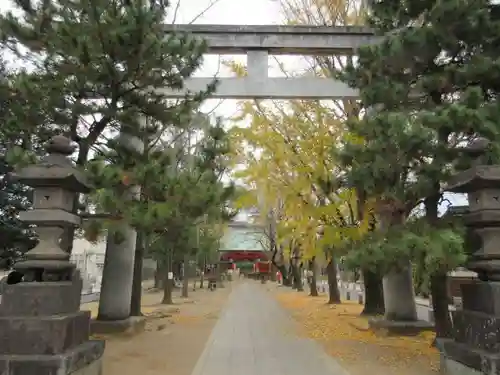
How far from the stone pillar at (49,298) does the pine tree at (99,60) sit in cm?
59

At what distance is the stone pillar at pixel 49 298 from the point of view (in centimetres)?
504

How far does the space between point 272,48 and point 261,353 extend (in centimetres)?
610

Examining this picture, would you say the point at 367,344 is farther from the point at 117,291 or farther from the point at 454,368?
the point at 117,291

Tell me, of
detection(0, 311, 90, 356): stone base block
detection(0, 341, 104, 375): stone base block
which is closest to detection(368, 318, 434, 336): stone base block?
detection(0, 341, 104, 375): stone base block

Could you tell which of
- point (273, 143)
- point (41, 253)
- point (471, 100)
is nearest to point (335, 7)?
point (273, 143)

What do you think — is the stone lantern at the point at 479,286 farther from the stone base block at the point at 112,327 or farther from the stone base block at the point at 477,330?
the stone base block at the point at 112,327

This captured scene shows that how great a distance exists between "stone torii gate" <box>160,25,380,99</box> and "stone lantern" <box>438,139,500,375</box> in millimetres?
4394

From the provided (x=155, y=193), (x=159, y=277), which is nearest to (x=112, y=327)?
(x=155, y=193)

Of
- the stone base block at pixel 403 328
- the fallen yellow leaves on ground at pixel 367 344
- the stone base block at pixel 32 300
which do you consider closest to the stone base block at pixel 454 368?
the fallen yellow leaves on ground at pixel 367 344

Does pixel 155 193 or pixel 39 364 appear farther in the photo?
pixel 155 193

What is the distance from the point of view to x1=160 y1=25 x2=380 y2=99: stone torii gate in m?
9.56

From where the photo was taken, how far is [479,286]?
559cm

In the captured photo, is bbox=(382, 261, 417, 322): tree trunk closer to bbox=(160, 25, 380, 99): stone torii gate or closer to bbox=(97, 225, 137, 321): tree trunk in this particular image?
bbox=(160, 25, 380, 99): stone torii gate

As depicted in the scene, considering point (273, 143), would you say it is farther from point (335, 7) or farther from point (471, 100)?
point (471, 100)
